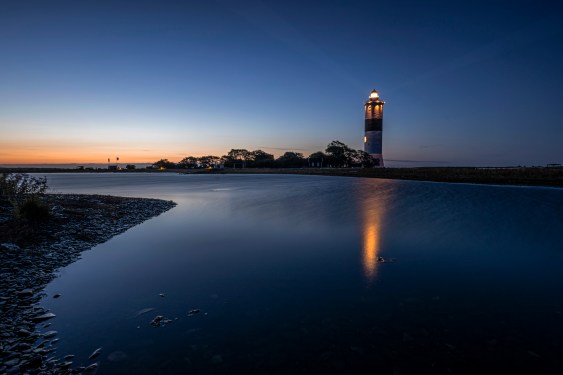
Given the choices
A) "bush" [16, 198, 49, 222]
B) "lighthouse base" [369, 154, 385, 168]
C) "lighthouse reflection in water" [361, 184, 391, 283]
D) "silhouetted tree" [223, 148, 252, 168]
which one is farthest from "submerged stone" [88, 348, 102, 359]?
"silhouetted tree" [223, 148, 252, 168]

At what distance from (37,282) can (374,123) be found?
109 meters

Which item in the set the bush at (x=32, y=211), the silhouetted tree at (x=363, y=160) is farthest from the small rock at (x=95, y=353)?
the silhouetted tree at (x=363, y=160)

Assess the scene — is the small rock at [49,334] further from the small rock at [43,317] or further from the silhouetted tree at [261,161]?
the silhouetted tree at [261,161]

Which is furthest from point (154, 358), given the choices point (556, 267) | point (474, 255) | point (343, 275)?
point (556, 267)

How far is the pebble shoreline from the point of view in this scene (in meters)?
4.24

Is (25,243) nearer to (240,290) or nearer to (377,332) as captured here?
(240,290)

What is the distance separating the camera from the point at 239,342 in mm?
4883

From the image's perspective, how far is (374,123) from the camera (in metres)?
106

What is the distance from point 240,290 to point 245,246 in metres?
4.59

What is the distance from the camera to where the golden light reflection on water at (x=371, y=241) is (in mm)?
8842

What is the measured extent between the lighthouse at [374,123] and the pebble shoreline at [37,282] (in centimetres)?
10198

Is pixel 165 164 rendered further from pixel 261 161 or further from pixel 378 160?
pixel 378 160

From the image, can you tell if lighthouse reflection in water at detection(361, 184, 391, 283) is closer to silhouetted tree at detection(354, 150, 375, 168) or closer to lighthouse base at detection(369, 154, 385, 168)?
lighthouse base at detection(369, 154, 385, 168)

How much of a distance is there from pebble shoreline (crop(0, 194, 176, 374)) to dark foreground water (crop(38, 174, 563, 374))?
0.26m
